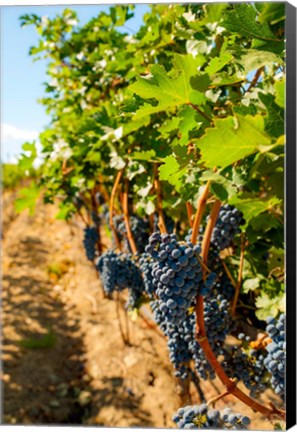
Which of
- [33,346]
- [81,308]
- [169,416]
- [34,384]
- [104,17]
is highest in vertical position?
[104,17]

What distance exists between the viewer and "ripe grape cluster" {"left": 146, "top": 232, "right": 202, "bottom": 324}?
1025 millimetres

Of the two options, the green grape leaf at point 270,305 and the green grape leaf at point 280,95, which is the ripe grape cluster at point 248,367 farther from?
the green grape leaf at point 280,95

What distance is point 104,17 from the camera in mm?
2229

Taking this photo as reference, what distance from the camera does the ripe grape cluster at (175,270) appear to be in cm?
103

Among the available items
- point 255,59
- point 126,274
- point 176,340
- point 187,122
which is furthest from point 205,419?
point 126,274

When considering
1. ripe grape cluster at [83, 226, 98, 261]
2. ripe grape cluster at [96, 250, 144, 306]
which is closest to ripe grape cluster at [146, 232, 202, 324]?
ripe grape cluster at [96, 250, 144, 306]

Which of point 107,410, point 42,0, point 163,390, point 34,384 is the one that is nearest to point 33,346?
point 34,384

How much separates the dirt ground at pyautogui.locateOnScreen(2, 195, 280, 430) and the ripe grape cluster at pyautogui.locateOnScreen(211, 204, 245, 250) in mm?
520

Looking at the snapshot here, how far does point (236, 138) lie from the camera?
67 cm

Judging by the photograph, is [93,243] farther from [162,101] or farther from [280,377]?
→ [162,101]

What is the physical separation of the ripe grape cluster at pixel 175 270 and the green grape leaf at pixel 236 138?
1.24 feet

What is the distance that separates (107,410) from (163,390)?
508mm

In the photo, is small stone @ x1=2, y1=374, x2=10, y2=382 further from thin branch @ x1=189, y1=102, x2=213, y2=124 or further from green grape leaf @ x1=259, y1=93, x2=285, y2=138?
green grape leaf @ x1=259, y1=93, x2=285, y2=138

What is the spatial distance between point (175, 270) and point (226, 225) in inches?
18.8
